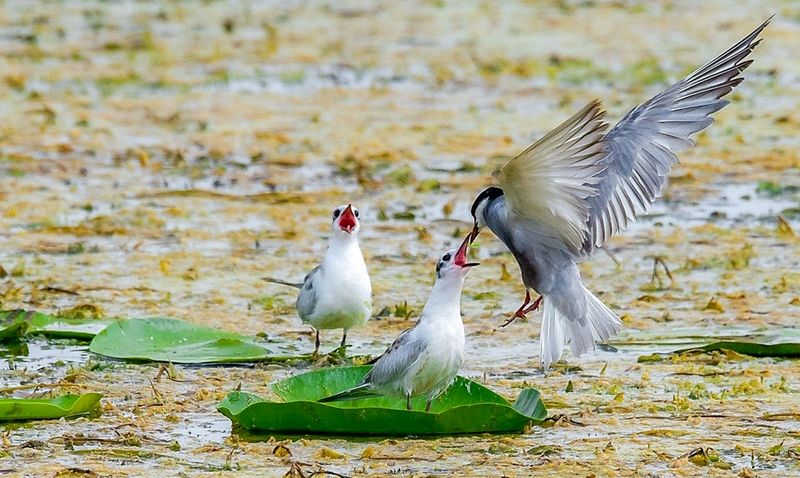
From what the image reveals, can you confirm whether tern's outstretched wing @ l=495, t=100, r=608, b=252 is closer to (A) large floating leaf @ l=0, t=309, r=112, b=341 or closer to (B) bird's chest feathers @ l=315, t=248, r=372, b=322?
(B) bird's chest feathers @ l=315, t=248, r=372, b=322

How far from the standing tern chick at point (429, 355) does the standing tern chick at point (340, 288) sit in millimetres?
1032

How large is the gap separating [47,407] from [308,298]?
161 cm

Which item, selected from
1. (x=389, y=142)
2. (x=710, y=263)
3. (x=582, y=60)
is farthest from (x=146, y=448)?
(x=582, y=60)

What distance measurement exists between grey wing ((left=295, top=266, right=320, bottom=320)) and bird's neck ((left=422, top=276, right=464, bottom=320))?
1.23 metres

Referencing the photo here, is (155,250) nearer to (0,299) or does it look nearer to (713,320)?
(0,299)

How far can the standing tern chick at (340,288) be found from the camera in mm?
6934

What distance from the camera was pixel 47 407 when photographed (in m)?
5.75

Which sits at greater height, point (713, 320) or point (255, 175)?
point (255, 175)

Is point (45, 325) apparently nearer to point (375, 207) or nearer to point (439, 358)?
point (439, 358)

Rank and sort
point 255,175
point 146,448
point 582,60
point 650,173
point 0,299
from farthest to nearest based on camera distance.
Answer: point 582,60
point 255,175
point 0,299
point 650,173
point 146,448

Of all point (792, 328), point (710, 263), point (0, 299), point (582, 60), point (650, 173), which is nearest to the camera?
point (650, 173)

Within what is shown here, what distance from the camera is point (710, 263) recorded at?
8812mm

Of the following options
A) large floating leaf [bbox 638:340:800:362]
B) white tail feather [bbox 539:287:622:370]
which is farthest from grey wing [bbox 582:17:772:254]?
large floating leaf [bbox 638:340:800:362]

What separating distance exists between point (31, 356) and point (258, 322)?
118cm
